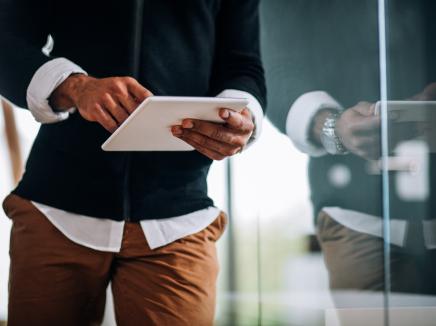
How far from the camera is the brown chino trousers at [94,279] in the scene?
1.02 meters

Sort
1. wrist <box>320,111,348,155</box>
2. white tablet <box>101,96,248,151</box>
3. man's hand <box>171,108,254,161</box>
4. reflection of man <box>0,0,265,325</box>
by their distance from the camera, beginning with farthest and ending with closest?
wrist <box>320,111,348,155</box>, reflection of man <box>0,0,265,325</box>, man's hand <box>171,108,254,161</box>, white tablet <box>101,96,248,151</box>

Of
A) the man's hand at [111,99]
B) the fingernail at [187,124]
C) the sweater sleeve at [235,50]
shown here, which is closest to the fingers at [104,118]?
the man's hand at [111,99]

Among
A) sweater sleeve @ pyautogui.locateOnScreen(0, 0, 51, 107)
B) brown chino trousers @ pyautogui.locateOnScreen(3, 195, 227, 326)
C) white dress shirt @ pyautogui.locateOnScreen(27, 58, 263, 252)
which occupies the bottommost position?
brown chino trousers @ pyautogui.locateOnScreen(3, 195, 227, 326)

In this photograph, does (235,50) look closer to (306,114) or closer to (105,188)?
(306,114)

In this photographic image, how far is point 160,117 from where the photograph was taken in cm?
85

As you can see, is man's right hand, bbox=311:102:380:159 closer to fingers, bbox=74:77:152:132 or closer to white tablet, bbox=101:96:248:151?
white tablet, bbox=101:96:248:151

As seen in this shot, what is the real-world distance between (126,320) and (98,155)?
0.30 m

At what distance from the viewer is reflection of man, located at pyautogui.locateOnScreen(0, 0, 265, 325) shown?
102 cm

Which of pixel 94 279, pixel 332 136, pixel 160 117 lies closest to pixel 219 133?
pixel 160 117

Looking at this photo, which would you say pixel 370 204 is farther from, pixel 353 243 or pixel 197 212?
pixel 197 212

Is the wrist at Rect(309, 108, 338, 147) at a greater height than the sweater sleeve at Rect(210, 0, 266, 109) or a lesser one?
lesser

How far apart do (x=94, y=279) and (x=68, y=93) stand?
0.33 meters

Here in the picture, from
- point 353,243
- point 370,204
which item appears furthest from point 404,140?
point 353,243

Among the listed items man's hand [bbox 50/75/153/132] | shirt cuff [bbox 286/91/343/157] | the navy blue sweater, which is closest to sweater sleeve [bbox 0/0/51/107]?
the navy blue sweater
